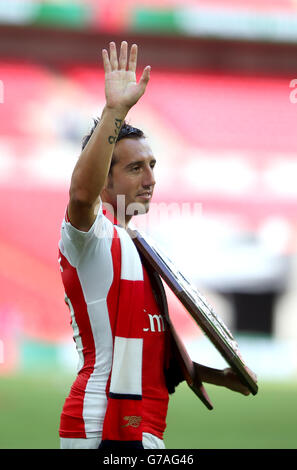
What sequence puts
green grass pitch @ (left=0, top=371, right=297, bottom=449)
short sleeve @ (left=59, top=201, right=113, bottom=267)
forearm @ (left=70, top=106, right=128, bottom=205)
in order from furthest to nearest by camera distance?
green grass pitch @ (left=0, top=371, right=297, bottom=449), short sleeve @ (left=59, top=201, right=113, bottom=267), forearm @ (left=70, top=106, right=128, bottom=205)

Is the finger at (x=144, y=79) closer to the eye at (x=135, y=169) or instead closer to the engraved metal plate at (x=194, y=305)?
the eye at (x=135, y=169)

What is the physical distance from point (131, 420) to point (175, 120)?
10157 mm

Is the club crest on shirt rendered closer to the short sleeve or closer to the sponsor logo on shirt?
the sponsor logo on shirt

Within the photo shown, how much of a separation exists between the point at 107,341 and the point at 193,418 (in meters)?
4.61

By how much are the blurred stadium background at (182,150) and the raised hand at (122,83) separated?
812 cm

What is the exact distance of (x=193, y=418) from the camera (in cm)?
666

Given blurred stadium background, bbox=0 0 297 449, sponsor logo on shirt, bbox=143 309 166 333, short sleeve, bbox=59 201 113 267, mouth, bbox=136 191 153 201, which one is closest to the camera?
short sleeve, bbox=59 201 113 267

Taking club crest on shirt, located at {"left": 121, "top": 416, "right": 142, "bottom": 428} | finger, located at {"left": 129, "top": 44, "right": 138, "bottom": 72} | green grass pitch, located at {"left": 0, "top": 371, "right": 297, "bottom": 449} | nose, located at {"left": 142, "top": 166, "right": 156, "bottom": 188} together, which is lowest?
green grass pitch, located at {"left": 0, "top": 371, "right": 297, "bottom": 449}

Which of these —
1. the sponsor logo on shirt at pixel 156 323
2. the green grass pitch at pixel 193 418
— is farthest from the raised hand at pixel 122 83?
the green grass pitch at pixel 193 418

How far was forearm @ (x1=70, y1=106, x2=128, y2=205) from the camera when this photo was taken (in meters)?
2.07

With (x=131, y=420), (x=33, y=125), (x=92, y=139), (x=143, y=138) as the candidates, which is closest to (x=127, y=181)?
(x=143, y=138)

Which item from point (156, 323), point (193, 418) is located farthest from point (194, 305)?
point (193, 418)

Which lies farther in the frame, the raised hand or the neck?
the neck

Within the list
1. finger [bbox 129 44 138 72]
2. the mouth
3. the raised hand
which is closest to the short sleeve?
the mouth
